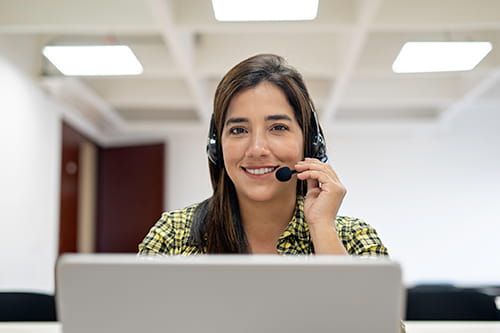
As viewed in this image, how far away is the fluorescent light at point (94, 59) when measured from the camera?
3.54 metres

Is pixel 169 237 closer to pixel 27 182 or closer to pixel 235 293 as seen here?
pixel 235 293

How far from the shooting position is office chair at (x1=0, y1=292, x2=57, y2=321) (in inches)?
86.8

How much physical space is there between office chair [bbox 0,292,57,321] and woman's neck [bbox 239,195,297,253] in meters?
1.16

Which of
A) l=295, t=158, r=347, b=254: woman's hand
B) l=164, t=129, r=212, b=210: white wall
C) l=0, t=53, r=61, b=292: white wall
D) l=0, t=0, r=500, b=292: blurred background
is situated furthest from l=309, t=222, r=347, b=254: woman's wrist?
l=164, t=129, r=212, b=210: white wall

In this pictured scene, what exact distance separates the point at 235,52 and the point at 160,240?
2.81 m

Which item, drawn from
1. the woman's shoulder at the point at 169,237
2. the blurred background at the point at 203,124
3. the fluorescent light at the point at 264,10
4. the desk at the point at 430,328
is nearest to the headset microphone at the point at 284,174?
the woman's shoulder at the point at 169,237

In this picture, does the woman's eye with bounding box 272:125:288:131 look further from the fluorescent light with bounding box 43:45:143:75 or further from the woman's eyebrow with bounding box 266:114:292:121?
the fluorescent light with bounding box 43:45:143:75

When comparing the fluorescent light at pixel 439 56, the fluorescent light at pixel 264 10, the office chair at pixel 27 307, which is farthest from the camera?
the fluorescent light at pixel 439 56

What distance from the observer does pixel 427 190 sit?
6.48 metres

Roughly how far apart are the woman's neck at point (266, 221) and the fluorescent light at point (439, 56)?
2394 mm

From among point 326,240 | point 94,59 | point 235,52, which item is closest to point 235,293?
point 326,240

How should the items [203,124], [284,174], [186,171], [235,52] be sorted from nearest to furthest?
1. [284,174]
2. [235,52]
3. [203,124]
4. [186,171]

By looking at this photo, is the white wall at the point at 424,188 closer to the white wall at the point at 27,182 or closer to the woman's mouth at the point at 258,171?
the white wall at the point at 27,182

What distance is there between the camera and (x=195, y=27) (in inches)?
127
